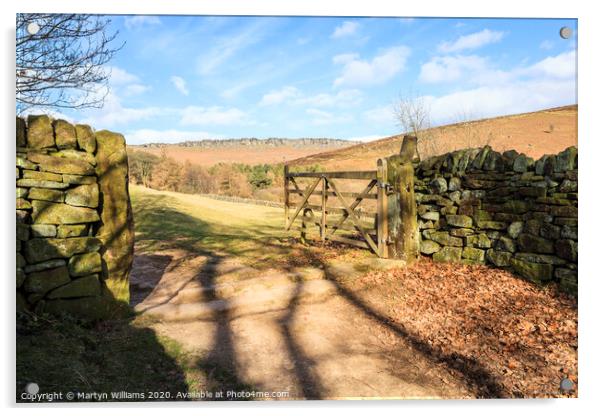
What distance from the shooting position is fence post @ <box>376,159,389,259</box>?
791cm

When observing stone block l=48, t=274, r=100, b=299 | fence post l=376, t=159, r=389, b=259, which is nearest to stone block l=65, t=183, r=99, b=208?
stone block l=48, t=274, r=100, b=299

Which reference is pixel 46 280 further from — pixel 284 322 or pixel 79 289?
pixel 284 322

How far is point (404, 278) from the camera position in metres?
6.93

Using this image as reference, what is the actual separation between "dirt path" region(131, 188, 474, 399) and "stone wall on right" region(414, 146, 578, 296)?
1.46 meters

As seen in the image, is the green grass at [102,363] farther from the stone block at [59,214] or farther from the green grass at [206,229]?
the green grass at [206,229]

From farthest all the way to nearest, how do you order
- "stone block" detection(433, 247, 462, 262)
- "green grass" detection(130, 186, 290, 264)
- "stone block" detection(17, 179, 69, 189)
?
"green grass" detection(130, 186, 290, 264) → "stone block" detection(433, 247, 462, 262) → "stone block" detection(17, 179, 69, 189)

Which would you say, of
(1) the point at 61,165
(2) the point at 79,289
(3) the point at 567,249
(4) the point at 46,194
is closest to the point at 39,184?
(4) the point at 46,194

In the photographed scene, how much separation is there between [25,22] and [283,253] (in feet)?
20.5

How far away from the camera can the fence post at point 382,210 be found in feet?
26.0

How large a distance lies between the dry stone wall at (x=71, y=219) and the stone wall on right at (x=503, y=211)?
5.91m

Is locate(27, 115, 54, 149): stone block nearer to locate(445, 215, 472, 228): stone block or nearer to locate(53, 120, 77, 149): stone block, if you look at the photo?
locate(53, 120, 77, 149): stone block

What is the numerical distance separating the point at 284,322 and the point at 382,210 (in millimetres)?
3735

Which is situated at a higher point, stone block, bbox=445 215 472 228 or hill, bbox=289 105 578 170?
hill, bbox=289 105 578 170
